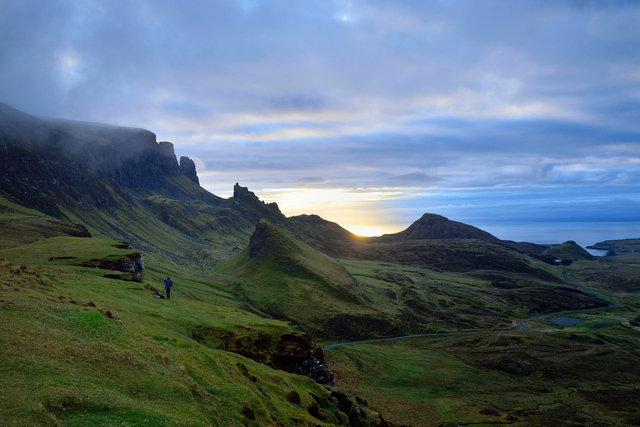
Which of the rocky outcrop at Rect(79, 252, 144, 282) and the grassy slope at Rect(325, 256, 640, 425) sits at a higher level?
the rocky outcrop at Rect(79, 252, 144, 282)

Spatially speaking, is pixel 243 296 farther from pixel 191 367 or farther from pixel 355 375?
pixel 191 367

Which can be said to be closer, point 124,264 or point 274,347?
point 274,347

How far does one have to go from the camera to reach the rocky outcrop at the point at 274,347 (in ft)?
194

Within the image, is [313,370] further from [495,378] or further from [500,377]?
[500,377]


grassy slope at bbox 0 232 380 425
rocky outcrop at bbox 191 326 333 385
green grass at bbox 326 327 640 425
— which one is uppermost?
grassy slope at bbox 0 232 380 425

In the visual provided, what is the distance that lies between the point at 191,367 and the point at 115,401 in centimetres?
1114

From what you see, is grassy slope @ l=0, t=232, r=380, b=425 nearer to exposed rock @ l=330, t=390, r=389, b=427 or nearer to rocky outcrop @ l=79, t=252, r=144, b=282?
exposed rock @ l=330, t=390, r=389, b=427

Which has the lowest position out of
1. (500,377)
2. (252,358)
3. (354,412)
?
(500,377)

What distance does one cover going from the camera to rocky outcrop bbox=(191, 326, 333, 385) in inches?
2325

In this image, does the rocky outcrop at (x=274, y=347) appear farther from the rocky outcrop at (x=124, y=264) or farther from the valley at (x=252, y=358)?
the rocky outcrop at (x=124, y=264)

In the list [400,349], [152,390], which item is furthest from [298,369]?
[400,349]

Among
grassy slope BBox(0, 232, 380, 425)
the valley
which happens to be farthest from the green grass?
grassy slope BBox(0, 232, 380, 425)

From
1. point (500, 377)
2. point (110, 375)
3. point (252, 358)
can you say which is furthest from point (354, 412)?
point (500, 377)

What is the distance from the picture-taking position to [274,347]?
216 feet
